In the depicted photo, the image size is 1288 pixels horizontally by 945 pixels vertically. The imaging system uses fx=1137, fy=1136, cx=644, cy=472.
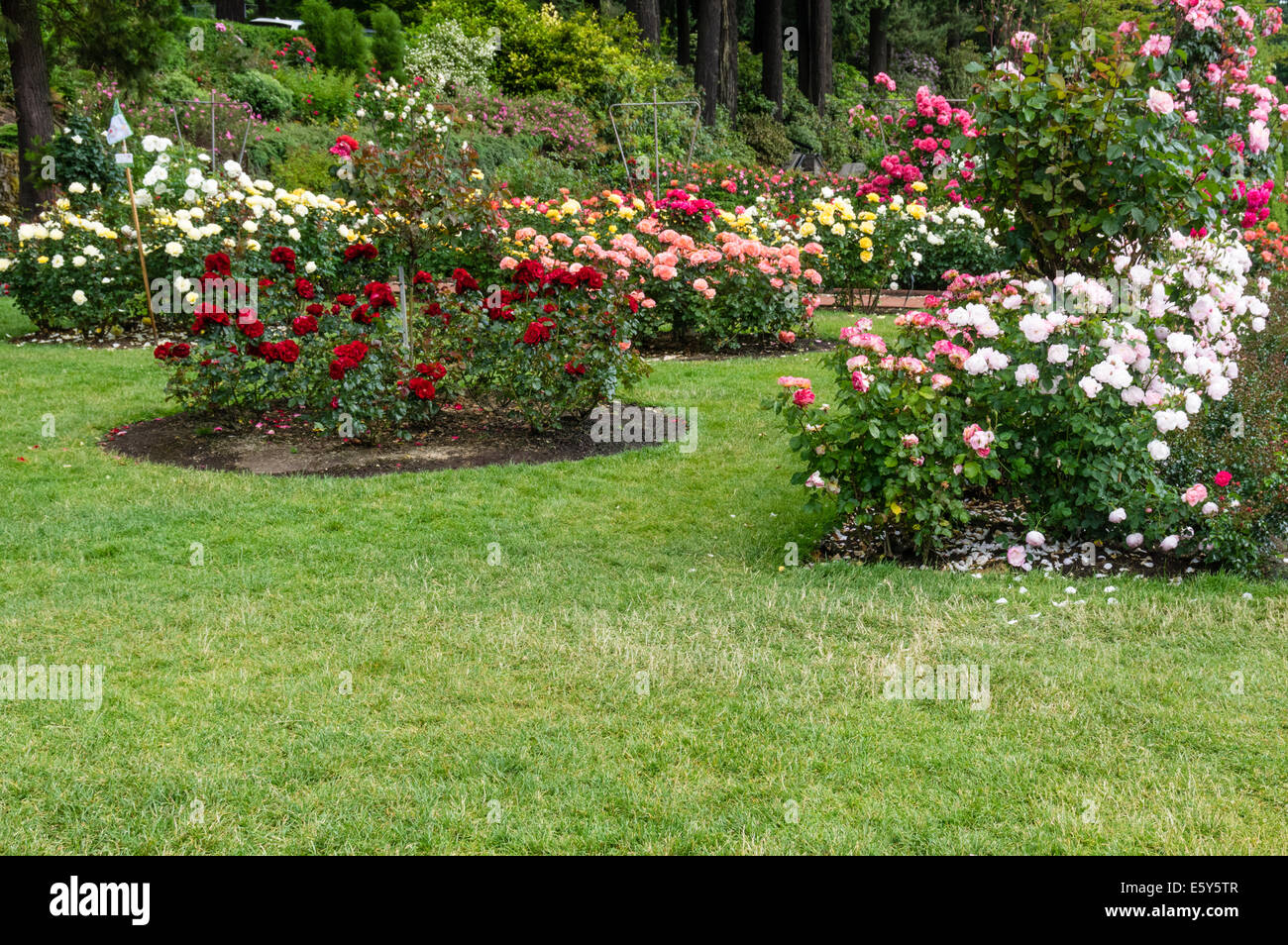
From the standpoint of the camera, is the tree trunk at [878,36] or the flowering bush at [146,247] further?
the tree trunk at [878,36]

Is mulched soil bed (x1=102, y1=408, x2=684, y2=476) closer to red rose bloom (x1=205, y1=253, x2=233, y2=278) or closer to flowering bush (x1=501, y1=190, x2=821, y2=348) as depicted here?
red rose bloom (x1=205, y1=253, x2=233, y2=278)

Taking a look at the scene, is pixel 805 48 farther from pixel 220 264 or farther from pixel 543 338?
pixel 220 264

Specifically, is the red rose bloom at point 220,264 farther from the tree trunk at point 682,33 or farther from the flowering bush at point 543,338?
the tree trunk at point 682,33

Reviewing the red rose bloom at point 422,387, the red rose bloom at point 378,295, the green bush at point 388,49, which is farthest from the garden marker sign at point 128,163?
the green bush at point 388,49

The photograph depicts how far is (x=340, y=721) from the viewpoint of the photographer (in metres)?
3.76

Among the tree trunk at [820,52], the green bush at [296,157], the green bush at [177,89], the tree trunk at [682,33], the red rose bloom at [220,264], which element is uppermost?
the tree trunk at [682,33]

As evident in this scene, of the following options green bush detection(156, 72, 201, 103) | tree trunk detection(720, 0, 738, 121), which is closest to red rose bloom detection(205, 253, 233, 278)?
green bush detection(156, 72, 201, 103)

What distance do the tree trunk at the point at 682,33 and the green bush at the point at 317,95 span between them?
16.7 meters

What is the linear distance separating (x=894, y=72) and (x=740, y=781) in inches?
1671

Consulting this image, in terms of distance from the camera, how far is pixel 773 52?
1136 inches

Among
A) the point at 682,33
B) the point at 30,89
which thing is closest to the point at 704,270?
the point at 30,89

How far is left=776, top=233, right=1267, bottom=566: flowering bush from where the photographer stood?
202 inches

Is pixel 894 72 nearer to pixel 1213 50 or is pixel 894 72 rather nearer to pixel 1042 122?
pixel 1213 50

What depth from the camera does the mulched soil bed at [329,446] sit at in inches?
277
